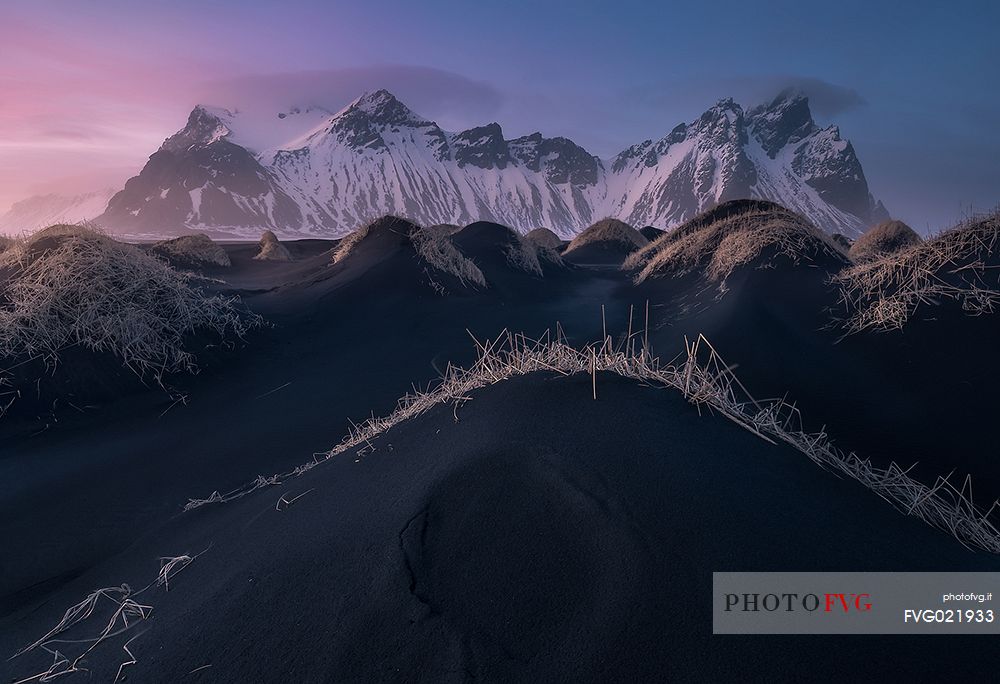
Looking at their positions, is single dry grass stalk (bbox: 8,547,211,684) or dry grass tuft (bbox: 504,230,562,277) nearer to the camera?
single dry grass stalk (bbox: 8,547,211,684)

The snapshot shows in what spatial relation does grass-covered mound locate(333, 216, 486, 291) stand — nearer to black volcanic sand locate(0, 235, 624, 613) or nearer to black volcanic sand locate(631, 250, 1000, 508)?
black volcanic sand locate(0, 235, 624, 613)

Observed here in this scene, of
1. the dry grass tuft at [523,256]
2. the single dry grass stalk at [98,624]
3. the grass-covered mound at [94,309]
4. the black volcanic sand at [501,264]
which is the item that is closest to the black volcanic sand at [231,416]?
the grass-covered mound at [94,309]

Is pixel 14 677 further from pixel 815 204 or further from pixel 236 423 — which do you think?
pixel 815 204

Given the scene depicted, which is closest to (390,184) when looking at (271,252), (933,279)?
(271,252)

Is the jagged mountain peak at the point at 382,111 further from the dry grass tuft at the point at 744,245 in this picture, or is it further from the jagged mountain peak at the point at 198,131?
the dry grass tuft at the point at 744,245

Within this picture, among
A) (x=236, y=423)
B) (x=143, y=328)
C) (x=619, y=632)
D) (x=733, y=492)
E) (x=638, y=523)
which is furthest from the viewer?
(x=143, y=328)


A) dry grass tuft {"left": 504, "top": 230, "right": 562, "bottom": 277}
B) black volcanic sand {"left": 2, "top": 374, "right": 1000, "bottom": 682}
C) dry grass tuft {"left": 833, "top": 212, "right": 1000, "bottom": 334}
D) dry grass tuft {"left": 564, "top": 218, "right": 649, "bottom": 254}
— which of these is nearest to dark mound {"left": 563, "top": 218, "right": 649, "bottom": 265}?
dry grass tuft {"left": 564, "top": 218, "right": 649, "bottom": 254}

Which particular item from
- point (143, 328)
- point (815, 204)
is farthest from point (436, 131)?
point (143, 328)

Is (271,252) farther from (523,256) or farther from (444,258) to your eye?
(444,258)
